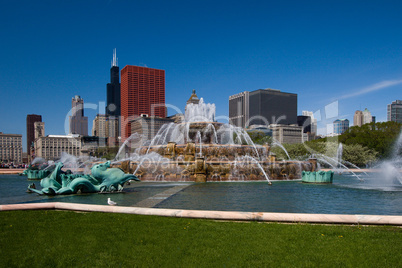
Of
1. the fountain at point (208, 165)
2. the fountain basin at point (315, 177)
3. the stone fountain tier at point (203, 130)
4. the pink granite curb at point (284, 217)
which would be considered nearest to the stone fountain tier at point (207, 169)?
the fountain at point (208, 165)

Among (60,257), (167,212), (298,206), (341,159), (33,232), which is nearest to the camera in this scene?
(60,257)

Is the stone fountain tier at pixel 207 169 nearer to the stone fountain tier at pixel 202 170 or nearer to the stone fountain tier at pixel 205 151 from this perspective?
the stone fountain tier at pixel 202 170

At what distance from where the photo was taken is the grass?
529 centimetres

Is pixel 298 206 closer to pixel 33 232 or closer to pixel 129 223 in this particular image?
pixel 129 223

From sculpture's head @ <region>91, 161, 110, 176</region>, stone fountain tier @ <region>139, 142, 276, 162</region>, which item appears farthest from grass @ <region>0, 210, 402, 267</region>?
stone fountain tier @ <region>139, 142, 276, 162</region>

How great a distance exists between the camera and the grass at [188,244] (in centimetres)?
529

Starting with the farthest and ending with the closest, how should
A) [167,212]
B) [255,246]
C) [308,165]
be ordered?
[308,165] → [167,212] → [255,246]

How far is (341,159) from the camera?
62000 mm

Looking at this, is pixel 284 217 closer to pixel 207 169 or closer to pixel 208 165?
pixel 207 169

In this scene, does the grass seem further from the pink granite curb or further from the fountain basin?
the fountain basin

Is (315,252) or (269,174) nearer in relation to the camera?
(315,252)

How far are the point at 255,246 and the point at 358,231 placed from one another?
8.87 ft

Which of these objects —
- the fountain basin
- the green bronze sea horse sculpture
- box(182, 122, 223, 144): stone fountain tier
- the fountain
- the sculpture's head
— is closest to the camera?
the green bronze sea horse sculpture

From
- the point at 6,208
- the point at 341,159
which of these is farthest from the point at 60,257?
the point at 341,159
